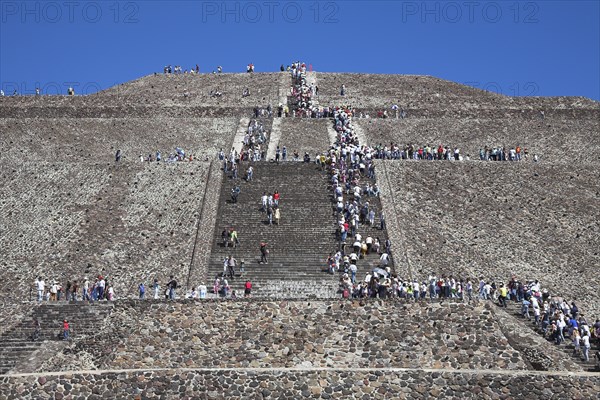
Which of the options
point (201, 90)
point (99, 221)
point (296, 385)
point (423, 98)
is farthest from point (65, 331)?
point (423, 98)

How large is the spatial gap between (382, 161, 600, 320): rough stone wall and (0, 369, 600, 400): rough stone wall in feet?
32.0

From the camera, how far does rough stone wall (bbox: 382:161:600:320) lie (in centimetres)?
3631

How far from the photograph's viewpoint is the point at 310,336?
27609 mm

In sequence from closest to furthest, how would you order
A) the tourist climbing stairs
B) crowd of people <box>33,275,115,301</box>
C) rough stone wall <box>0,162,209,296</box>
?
the tourist climbing stairs → crowd of people <box>33,275,115,301</box> → rough stone wall <box>0,162,209,296</box>

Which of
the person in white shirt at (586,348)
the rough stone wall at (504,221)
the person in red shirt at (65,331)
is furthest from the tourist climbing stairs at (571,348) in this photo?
the person in red shirt at (65,331)

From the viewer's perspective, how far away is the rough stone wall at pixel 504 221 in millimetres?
36312

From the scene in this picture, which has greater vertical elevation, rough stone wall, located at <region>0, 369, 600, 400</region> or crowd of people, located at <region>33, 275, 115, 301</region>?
crowd of people, located at <region>33, 275, 115, 301</region>

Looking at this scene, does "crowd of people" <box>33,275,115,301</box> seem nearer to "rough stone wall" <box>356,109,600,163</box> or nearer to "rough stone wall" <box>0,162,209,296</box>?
"rough stone wall" <box>0,162,209,296</box>

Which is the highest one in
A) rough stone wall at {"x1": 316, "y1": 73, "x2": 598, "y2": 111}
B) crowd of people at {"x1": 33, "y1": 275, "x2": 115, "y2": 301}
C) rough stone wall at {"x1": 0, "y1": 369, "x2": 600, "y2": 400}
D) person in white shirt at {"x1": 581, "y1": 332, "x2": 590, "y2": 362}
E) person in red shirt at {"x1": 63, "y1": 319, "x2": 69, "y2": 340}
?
rough stone wall at {"x1": 316, "y1": 73, "x2": 598, "y2": 111}

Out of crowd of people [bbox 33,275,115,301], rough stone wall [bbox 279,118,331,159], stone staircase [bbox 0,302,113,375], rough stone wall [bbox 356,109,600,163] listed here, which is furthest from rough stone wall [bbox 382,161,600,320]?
stone staircase [bbox 0,302,113,375]

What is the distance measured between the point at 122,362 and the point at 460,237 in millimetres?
15731

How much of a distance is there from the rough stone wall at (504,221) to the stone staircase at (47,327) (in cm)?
1104

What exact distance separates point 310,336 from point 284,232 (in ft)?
34.9

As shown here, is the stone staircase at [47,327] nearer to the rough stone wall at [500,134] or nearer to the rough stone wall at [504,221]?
the rough stone wall at [504,221]
